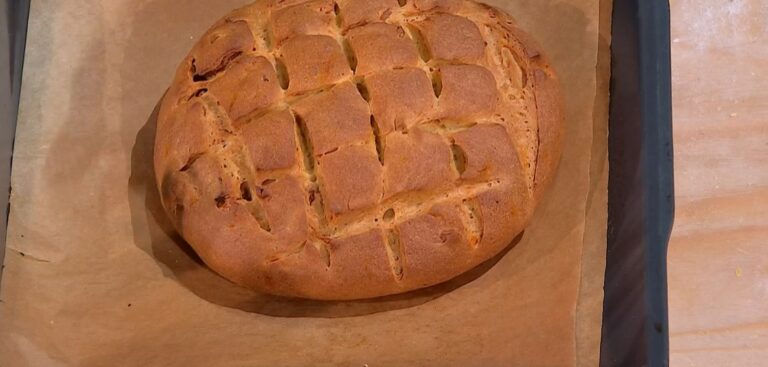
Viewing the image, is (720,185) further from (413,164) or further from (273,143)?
(273,143)

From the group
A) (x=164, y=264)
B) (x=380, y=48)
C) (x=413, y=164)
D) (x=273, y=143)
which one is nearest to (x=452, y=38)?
(x=380, y=48)

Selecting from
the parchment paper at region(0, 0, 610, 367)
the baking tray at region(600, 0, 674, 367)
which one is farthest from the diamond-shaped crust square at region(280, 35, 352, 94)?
the baking tray at region(600, 0, 674, 367)

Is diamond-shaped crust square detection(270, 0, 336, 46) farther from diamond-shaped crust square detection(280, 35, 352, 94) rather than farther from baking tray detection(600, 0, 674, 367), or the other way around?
baking tray detection(600, 0, 674, 367)

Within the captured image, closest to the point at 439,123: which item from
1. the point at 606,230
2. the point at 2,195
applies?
the point at 606,230

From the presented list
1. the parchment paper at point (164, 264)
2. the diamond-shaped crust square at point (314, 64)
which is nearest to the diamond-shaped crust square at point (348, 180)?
the diamond-shaped crust square at point (314, 64)

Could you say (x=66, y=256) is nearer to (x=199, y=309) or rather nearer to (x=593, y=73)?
(x=199, y=309)

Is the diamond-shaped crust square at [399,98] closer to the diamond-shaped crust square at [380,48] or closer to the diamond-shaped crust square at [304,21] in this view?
the diamond-shaped crust square at [380,48]

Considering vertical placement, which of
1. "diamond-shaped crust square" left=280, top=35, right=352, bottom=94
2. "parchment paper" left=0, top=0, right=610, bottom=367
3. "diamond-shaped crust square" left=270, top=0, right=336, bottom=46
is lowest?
"parchment paper" left=0, top=0, right=610, bottom=367
